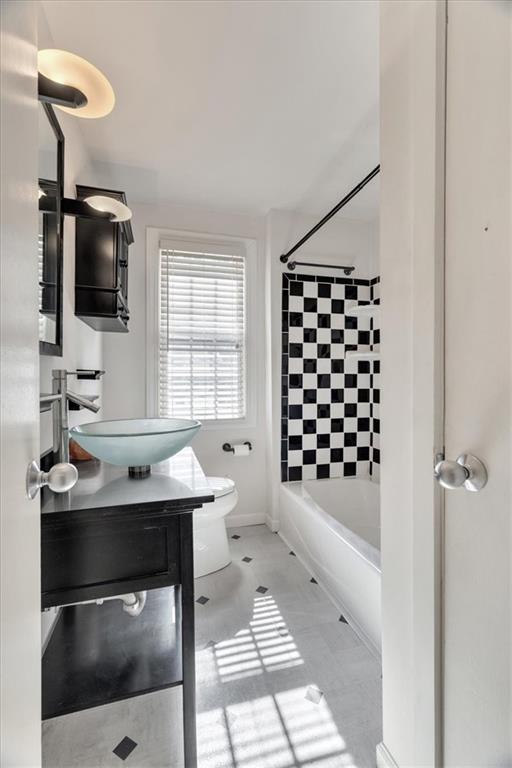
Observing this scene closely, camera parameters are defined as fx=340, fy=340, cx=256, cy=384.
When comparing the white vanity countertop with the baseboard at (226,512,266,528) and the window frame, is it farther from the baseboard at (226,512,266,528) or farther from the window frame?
the baseboard at (226,512,266,528)

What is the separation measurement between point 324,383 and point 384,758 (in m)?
2.09

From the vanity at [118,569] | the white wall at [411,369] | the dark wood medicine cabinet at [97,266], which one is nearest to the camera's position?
the white wall at [411,369]

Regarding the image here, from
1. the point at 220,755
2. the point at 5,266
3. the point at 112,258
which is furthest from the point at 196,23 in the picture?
the point at 220,755

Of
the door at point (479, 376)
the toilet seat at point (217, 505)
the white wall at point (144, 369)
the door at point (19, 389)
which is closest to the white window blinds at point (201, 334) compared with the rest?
the white wall at point (144, 369)

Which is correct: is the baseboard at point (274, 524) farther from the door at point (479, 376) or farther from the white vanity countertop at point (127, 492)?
the door at point (479, 376)

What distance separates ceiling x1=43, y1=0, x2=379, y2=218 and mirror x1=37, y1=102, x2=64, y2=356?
0.38m

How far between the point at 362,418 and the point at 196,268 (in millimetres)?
1824

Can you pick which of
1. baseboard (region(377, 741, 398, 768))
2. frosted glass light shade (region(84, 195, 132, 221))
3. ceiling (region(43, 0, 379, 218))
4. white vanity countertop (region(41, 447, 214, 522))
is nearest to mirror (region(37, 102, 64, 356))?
frosted glass light shade (region(84, 195, 132, 221))

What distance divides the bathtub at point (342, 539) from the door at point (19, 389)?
1314mm

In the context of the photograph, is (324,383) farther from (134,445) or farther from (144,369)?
(134,445)

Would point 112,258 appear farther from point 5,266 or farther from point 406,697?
point 406,697

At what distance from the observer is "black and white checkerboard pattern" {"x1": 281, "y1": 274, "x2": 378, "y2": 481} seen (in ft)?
8.80

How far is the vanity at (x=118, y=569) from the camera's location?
0.89 m

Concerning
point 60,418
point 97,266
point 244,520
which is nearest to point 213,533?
point 244,520
